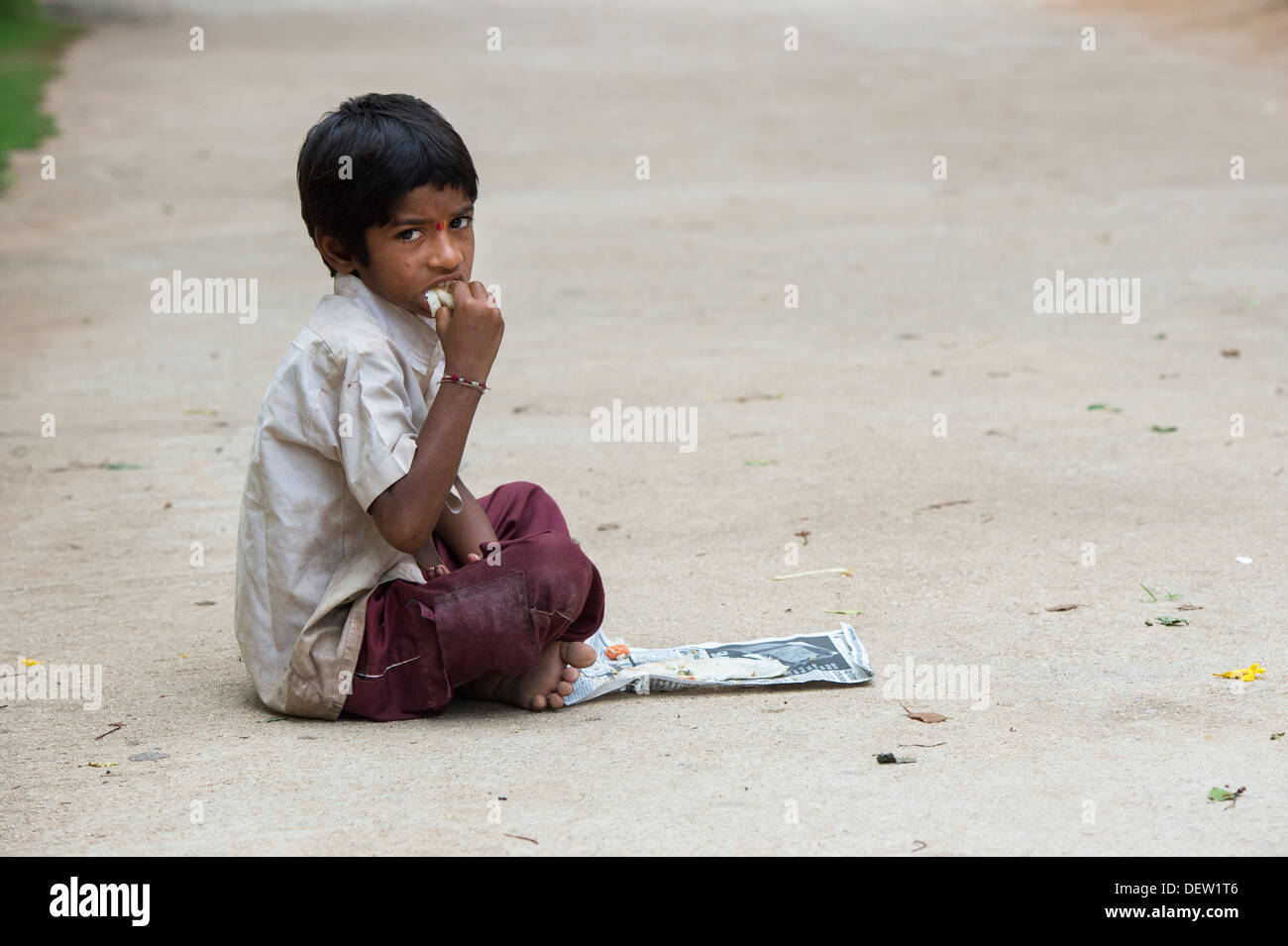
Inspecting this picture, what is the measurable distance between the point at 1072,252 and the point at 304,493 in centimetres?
711

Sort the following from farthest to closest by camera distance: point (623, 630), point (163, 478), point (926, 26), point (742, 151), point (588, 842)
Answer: point (926, 26), point (742, 151), point (163, 478), point (623, 630), point (588, 842)

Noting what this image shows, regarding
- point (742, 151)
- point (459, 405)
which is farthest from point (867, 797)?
point (742, 151)

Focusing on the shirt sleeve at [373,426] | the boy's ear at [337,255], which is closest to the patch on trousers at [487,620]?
the shirt sleeve at [373,426]

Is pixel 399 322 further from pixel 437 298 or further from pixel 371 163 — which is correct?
pixel 371 163

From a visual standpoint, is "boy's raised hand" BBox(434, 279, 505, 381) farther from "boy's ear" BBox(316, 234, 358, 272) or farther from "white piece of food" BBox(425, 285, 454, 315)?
"boy's ear" BBox(316, 234, 358, 272)

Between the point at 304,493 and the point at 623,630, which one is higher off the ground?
the point at 304,493

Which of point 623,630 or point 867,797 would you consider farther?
point 623,630

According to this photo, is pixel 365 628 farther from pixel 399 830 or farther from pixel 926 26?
pixel 926 26

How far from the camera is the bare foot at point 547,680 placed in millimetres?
3400

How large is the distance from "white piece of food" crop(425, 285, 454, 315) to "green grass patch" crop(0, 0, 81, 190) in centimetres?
1085

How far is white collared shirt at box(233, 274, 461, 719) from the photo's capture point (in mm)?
3170

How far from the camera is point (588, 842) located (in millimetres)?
2660

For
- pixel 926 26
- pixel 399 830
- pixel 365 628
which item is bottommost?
pixel 399 830

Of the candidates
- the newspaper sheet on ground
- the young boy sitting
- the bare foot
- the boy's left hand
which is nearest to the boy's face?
the young boy sitting
